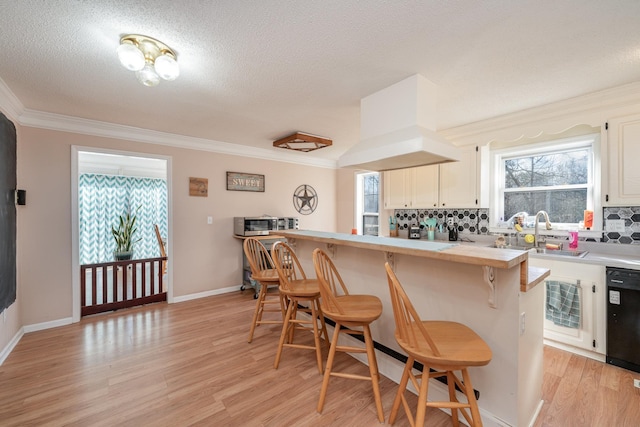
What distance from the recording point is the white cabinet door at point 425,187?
3.61 meters

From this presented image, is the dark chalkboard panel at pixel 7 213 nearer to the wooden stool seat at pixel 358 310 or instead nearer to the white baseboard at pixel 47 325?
the white baseboard at pixel 47 325

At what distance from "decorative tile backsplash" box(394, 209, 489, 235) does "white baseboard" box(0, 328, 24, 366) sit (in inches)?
180

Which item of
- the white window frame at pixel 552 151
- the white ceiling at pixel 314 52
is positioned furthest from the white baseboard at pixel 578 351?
the white ceiling at pixel 314 52

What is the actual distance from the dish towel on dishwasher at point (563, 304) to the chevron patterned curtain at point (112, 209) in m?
6.56

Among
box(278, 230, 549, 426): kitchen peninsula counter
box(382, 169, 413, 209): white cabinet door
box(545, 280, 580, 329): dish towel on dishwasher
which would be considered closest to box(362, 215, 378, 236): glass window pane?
box(382, 169, 413, 209): white cabinet door

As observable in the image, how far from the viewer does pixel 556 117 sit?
2678mm

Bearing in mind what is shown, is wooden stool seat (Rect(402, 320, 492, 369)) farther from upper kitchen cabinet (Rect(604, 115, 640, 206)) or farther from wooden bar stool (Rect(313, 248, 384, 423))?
upper kitchen cabinet (Rect(604, 115, 640, 206))

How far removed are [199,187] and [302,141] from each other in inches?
66.7

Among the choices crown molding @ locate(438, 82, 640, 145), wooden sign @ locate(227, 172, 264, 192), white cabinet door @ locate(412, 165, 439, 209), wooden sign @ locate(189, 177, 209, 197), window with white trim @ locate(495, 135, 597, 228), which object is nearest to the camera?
crown molding @ locate(438, 82, 640, 145)

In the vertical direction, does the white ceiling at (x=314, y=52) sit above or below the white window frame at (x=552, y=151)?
above

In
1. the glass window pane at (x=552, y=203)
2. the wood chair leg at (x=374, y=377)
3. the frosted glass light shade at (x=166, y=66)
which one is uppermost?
the frosted glass light shade at (x=166, y=66)

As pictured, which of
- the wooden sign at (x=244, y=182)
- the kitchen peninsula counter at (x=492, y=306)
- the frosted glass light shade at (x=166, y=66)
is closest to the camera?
the kitchen peninsula counter at (x=492, y=306)

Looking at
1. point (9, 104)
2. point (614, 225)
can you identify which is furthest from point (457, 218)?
point (9, 104)

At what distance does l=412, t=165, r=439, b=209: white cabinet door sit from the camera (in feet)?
11.8
